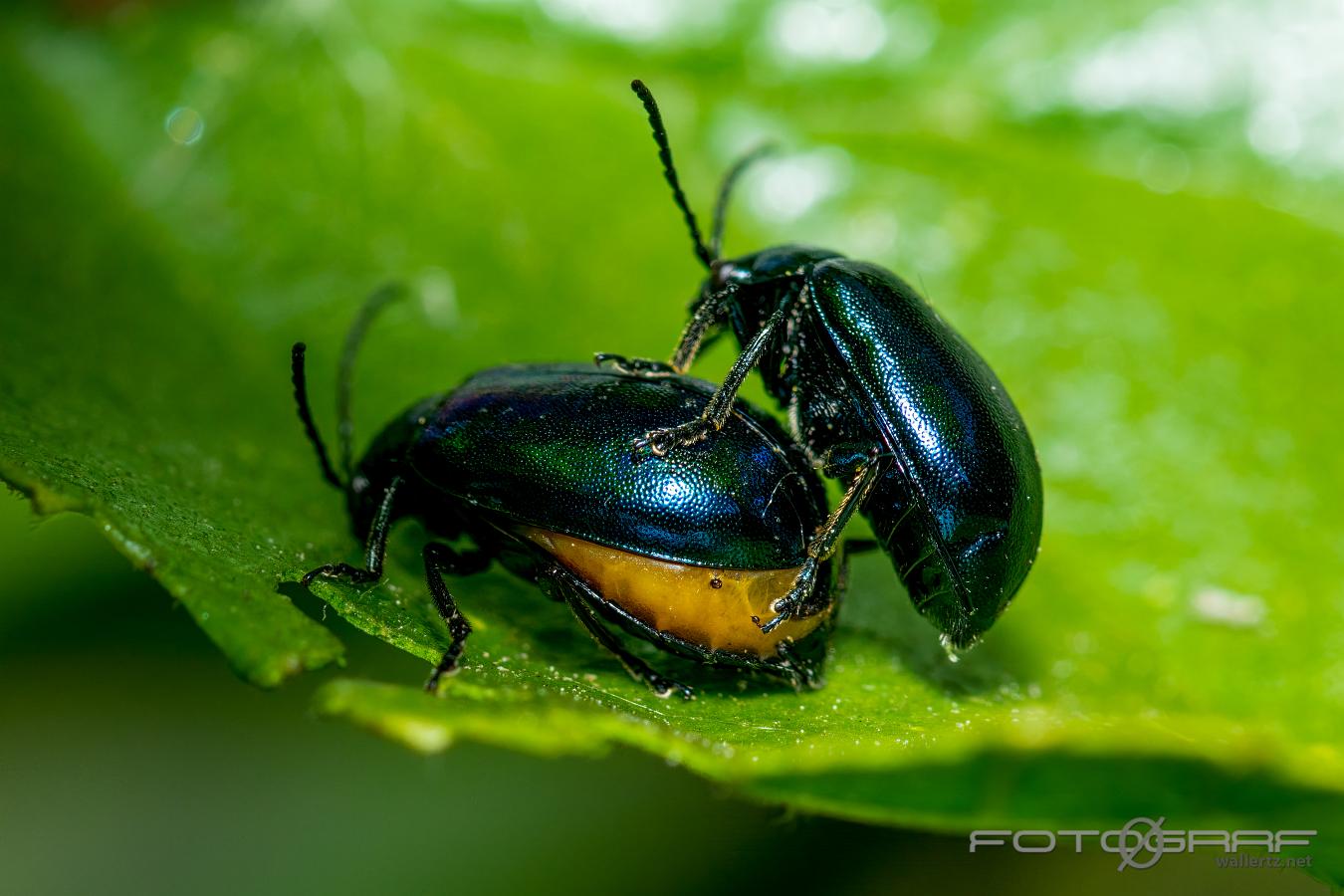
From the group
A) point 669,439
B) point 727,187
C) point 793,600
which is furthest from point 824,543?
point 727,187

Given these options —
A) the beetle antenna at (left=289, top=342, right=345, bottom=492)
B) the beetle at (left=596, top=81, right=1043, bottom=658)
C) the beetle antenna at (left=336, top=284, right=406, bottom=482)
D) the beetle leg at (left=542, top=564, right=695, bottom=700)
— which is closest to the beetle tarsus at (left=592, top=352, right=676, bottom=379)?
the beetle at (left=596, top=81, right=1043, bottom=658)

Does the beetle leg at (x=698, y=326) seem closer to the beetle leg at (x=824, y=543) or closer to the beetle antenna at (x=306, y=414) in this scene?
the beetle leg at (x=824, y=543)

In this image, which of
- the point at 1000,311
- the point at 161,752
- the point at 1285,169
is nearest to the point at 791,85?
the point at 1000,311

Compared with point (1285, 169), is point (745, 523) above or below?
below

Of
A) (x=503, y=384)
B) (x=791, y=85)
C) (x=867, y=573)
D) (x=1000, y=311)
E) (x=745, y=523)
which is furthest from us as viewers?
(x=791, y=85)

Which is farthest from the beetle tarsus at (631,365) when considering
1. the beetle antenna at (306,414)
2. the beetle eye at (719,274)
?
the beetle antenna at (306,414)

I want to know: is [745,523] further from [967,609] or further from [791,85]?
[791,85]

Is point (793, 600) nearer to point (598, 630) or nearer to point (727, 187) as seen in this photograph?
point (598, 630)
